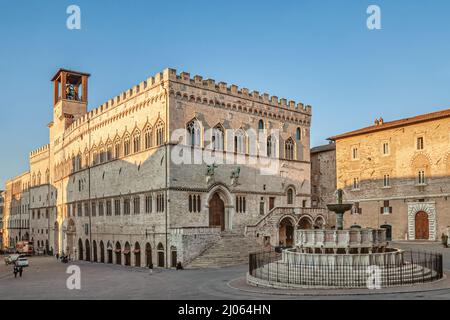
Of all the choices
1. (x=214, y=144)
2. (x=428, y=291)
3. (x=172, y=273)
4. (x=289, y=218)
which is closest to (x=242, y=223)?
(x=289, y=218)

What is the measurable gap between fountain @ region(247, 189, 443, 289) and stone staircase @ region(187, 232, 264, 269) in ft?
34.3

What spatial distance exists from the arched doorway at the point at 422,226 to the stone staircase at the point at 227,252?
15056 millimetres

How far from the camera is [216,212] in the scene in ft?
134

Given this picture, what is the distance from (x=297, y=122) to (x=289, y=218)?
420 inches

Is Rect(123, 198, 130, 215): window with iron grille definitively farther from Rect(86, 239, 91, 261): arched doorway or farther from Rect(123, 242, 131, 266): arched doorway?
Rect(86, 239, 91, 261): arched doorway

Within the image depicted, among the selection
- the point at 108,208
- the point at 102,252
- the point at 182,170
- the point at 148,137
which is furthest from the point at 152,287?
the point at 102,252

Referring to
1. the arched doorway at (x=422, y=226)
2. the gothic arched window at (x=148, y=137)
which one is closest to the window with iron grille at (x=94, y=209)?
the gothic arched window at (x=148, y=137)

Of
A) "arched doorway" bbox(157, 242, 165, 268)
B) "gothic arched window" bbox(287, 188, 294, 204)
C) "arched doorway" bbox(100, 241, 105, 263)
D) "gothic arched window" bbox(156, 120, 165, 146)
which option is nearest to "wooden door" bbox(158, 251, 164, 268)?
"arched doorway" bbox(157, 242, 165, 268)

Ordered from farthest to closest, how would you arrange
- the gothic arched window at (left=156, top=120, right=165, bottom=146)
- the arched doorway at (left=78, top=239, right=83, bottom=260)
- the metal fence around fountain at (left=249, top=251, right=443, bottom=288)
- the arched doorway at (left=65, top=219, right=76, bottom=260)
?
the arched doorway at (left=65, top=219, right=76, bottom=260) → the arched doorway at (left=78, top=239, right=83, bottom=260) → the gothic arched window at (left=156, top=120, right=165, bottom=146) → the metal fence around fountain at (left=249, top=251, right=443, bottom=288)

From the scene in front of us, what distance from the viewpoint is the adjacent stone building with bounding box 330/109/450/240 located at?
42.8 metres

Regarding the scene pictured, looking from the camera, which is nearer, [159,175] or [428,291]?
[428,291]

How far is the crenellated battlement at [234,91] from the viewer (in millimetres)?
39094
